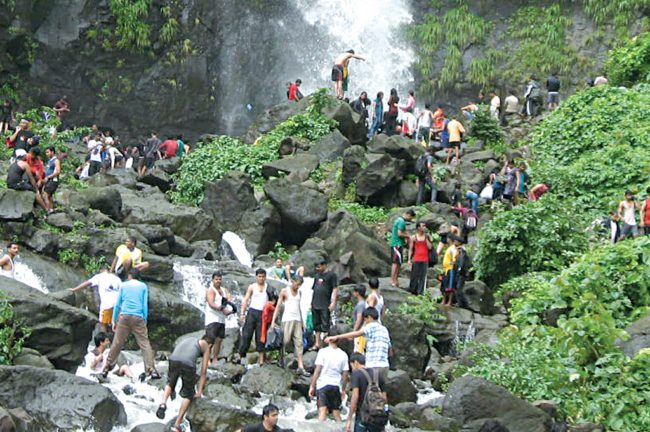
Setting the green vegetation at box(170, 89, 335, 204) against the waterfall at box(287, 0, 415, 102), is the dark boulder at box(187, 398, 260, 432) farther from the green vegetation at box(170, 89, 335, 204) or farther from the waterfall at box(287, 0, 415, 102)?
the waterfall at box(287, 0, 415, 102)

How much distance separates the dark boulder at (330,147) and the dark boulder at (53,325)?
44.1 ft

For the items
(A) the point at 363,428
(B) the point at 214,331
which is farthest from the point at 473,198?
(A) the point at 363,428

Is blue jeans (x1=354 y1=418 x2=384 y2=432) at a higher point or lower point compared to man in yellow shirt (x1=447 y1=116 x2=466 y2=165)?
lower

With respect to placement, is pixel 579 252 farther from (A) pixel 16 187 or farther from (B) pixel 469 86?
(B) pixel 469 86

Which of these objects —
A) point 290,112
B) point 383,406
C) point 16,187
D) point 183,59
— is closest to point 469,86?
point 290,112

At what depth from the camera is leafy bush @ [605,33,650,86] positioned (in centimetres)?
2608

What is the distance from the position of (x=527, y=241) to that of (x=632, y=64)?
10567 mm

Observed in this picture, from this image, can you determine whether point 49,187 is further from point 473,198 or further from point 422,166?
point 473,198

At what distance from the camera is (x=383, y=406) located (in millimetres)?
9609

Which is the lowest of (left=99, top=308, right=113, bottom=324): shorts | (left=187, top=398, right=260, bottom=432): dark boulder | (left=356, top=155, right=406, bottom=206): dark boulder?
(left=187, top=398, right=260, bottom=432): dark boulder

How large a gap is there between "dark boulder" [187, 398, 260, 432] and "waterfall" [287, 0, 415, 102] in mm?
24664

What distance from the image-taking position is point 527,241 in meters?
18.3

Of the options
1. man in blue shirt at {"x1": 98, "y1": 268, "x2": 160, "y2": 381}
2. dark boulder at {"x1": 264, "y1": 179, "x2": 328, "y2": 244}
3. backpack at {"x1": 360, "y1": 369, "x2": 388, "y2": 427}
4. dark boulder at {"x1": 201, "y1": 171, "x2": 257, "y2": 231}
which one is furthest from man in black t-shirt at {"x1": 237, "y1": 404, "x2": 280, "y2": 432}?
dark boulder at {"x1": 201, "y1": 171, "x2": 257, "y2": 231}

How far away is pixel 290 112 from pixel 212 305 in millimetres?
15720
